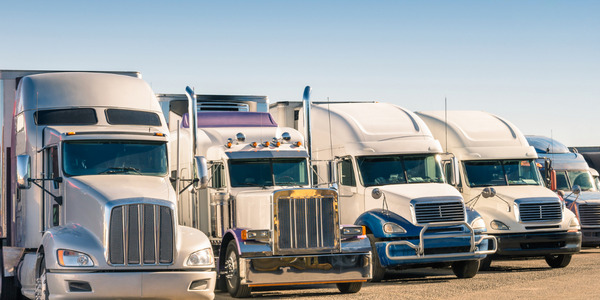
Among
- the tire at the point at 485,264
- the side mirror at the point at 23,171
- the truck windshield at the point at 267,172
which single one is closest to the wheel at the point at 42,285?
the side mirror at the point at 23,171

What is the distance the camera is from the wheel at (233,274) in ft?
54.8

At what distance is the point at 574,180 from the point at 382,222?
11789mm

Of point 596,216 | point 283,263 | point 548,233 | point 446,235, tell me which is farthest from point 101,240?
point 596,216

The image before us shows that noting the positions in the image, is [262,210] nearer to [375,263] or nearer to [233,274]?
[233,274]

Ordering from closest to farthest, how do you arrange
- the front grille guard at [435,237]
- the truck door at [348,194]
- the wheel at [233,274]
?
1. the wheel at [233,274]
2. the front grille guard at [435,237]
3. the truck door at [348,194]

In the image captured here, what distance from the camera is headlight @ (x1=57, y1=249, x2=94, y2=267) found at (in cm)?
1339

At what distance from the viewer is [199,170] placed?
50.8 feet

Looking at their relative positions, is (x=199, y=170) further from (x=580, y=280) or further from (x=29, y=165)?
(x=580, y=280)

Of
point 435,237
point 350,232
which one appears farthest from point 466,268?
point 350,232

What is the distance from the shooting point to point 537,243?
21.7m

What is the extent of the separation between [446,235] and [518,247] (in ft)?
10.2

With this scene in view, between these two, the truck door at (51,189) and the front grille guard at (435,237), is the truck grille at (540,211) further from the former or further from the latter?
the truck door at (51,189)

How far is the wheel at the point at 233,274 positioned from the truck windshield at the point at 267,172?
5.55 ft

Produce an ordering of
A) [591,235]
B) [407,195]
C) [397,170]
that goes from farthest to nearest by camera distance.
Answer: [591,235] → [397,170] → [407,195]
